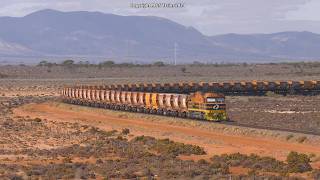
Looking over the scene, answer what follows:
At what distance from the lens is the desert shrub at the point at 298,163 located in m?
33.3

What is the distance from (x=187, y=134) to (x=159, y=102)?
17.4 meters

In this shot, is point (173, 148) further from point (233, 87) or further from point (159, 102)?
point (233, 87)

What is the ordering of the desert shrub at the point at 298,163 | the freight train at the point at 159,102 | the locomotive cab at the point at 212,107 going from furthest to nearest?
1. the freight train at the point at 159,102
2. the locomotive cab at the point at 212,107
3. the desert shrub at the point at 298,163

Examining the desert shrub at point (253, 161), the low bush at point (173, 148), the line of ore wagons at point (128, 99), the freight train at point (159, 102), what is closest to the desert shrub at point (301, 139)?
the low bush at point (173, 148)

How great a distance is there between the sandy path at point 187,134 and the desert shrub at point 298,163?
2.84 meters

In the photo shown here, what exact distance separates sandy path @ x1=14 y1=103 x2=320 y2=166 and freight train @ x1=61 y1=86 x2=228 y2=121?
2.41 meters

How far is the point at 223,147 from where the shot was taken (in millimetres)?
44375

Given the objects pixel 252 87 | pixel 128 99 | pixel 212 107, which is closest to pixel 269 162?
pixel 212 107

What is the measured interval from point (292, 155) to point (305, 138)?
7.91m

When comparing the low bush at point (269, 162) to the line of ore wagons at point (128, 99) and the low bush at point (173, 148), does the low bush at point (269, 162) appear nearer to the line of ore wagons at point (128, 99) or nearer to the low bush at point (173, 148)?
the low bush at point (173, 148)

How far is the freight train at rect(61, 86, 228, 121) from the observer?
56688 millimetres

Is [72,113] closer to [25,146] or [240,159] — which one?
[25,146]

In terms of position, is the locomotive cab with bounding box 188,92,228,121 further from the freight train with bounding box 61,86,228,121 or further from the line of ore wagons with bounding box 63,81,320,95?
the line of ore wagons with bounding box 63,81,320,95

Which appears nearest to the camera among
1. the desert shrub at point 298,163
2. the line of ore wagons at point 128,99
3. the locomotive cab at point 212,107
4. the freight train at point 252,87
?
the desert shrub at point 298,163
